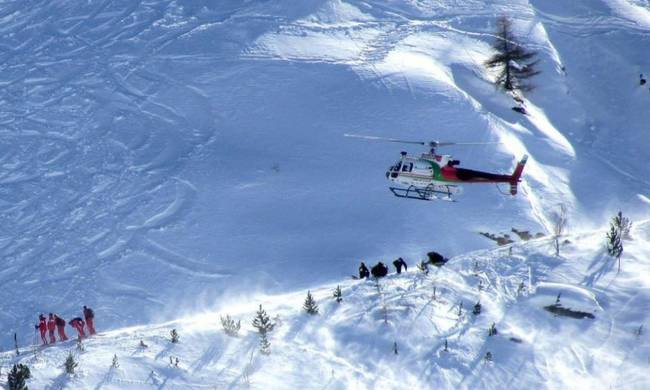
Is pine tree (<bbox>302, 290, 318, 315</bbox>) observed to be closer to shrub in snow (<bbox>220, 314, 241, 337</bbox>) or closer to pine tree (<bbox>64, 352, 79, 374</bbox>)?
shrub in snow (<bbox>220, 314, 241, 337</bbox>)

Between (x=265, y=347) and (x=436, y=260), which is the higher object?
(x=265, y=347)

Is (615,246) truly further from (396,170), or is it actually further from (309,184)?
(309,184)

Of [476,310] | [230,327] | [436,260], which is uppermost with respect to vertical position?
[230,327]

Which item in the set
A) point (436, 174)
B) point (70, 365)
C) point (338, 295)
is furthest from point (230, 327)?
point (436, 174)

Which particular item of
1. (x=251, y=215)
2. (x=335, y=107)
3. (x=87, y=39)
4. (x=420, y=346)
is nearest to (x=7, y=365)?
(x=420, y=346)

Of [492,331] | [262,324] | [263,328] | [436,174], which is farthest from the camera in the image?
[436,174]

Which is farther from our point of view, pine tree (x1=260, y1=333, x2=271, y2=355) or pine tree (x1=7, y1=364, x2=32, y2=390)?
pine tree (x1=260, y1=333, x2=271, y2=355)

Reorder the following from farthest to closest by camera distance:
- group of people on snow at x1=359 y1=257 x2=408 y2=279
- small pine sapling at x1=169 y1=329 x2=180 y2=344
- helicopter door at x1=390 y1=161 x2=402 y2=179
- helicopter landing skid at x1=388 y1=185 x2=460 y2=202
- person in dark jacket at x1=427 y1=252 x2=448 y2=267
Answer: helicopter landing skid at x1=388 y1=185 x2=460 y2=202 → helicopter door at x1=390 y1=161 x2=402 y2=179 → person in dark jacket at x1=427 y1=252 x2=448 y2=267 → group of people on snow at x1=359 y1=257 x2=408 y2=279 → small pine sapling at x1=169 y1=329 x2=180 y2=344

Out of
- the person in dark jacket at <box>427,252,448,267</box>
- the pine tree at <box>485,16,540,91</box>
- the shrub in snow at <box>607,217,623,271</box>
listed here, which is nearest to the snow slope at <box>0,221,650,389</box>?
the shrub in snow at <box>607,217,623,271</box>
